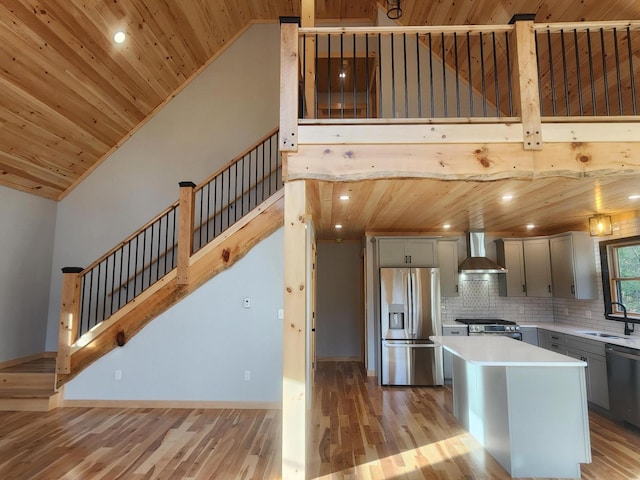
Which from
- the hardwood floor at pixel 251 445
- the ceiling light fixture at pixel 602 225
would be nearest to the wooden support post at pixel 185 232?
the hardwood floor at pixel 251 445

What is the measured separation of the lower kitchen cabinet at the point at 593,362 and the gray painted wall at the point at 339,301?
10.9 feet

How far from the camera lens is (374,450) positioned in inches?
127

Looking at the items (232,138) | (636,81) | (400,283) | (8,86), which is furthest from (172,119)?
(636,81)

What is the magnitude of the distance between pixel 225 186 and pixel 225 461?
416cm

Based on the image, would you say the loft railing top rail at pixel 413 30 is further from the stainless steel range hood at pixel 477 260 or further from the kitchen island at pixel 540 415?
the stainless steel range hood at pixel 477 260

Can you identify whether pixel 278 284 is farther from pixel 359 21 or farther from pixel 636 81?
pixel 359 21

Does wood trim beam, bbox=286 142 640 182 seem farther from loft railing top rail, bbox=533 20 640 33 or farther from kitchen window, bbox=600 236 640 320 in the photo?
kitchen window, bbox=600 236 640 320

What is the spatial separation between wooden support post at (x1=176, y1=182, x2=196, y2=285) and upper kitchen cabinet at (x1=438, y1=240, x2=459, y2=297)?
12.3 feet

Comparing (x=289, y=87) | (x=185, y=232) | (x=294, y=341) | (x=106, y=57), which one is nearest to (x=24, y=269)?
(x=185, y=232)

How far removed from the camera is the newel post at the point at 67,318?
4238 mm

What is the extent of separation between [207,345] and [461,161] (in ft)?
11.0

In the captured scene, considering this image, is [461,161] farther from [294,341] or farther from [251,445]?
[251,445]

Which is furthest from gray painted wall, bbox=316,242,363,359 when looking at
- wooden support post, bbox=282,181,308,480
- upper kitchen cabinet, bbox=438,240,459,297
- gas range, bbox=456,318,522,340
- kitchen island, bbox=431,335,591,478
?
wooden support post, bbox=282,181,308,480

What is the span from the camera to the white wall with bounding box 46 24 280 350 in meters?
6.04
